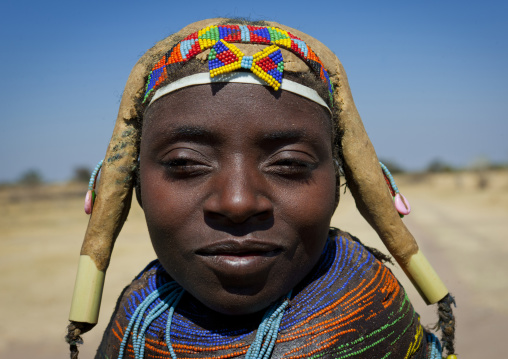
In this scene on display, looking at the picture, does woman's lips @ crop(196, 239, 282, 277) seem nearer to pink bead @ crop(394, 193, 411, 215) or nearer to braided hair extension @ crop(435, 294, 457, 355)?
pink bead @ crop(394, 193, 411, 215)

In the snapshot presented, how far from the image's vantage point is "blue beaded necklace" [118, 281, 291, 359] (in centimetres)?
174

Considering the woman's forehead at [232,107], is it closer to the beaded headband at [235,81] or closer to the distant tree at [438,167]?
the beaded headband at [235,81]

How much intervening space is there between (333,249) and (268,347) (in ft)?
2.10

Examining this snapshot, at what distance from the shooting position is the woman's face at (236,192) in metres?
1.67

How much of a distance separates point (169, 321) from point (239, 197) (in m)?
0.70

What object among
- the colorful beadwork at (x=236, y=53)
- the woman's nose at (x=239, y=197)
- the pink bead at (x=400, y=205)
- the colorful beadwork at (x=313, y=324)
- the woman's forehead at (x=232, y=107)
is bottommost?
the colorful beadwork at (x=313, y=324)

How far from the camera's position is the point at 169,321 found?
6.32 ft

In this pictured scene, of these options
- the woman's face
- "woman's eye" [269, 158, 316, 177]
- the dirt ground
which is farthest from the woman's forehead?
the dirt ground

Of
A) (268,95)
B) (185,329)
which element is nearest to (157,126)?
(268,95)

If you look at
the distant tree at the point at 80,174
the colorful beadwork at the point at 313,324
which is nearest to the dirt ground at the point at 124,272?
the colorful beadwork at the point at 313,324

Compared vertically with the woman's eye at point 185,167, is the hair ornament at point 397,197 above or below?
above

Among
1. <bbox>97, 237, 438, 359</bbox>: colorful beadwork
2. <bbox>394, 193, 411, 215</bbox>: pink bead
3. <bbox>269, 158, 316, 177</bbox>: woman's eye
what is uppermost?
<bbox>394, 193, 411, 215</bbox>: pink bead

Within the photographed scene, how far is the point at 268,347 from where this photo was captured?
1.74 metres

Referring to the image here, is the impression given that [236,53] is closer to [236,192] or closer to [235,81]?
[235,81]
